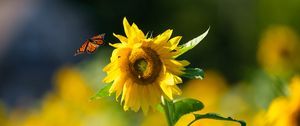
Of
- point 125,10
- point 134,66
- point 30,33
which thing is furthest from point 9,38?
point 134,66

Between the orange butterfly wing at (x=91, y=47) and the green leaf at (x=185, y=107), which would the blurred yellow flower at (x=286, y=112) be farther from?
the orange butterfly wing at (x=91, y=47)

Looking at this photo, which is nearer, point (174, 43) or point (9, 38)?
point (174, 43)

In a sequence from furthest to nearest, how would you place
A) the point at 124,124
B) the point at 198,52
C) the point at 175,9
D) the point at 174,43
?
the point at 175,9, the point at 198,52, the point at 124,124, the point at 174,43

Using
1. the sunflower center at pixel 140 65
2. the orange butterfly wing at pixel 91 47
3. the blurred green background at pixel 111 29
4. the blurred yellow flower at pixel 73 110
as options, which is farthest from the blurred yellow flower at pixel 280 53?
the orange butterfly wing at pixel 91 47

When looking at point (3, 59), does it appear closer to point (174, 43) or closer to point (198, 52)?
point (198, 52)

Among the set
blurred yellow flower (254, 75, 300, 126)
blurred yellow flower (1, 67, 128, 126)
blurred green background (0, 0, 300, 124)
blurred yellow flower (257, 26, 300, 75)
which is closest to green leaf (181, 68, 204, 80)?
blurred yellow flower (254, 75, 300, 126)

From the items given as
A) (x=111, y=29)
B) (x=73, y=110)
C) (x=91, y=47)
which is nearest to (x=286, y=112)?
(x=91, y=47)
